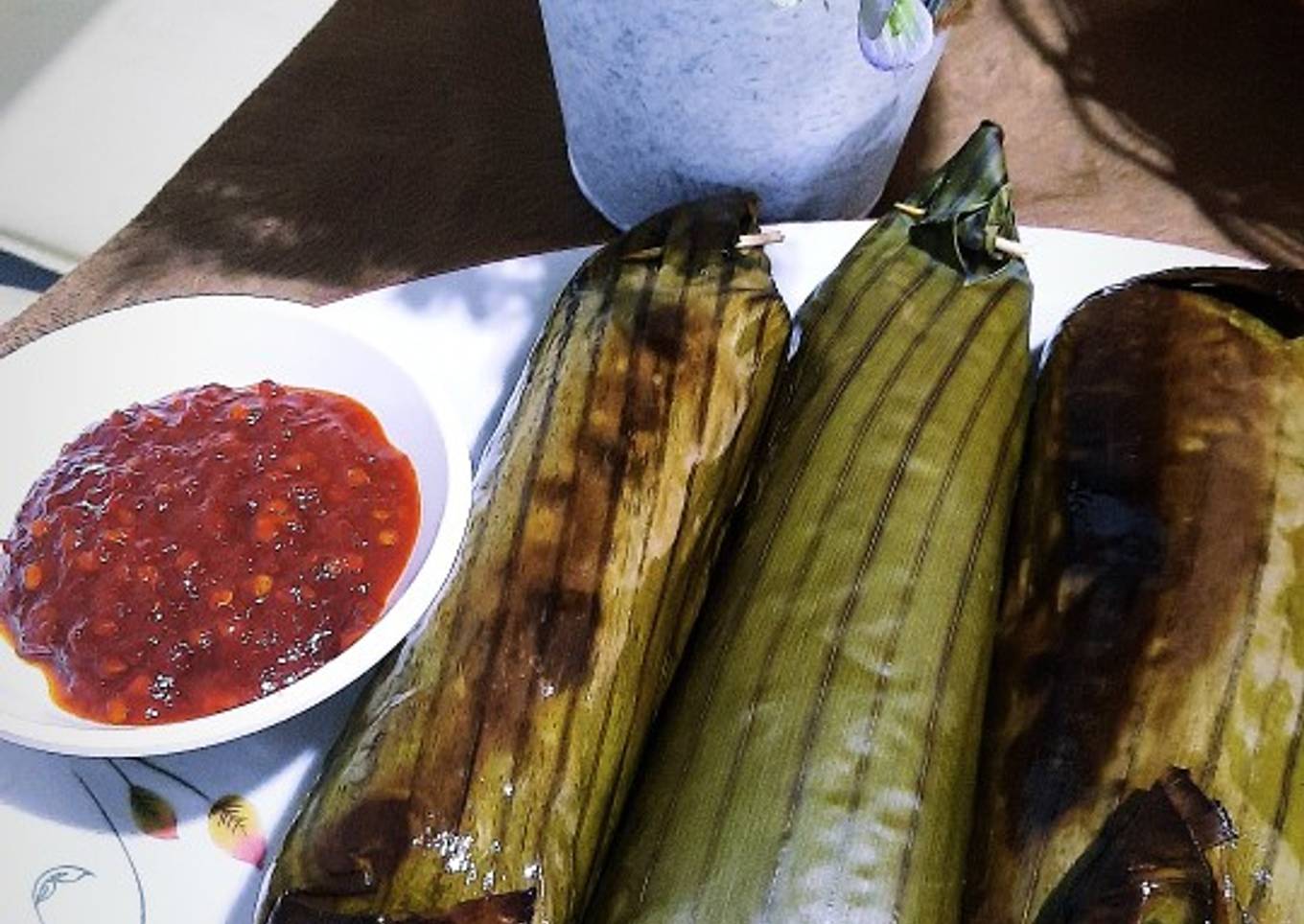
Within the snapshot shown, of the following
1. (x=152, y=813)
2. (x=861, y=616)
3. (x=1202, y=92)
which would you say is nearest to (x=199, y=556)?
(x=152, y=813)

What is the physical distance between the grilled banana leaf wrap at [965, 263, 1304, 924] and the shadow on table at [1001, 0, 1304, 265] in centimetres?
40

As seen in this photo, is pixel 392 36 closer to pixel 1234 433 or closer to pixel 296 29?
pixel 296 29

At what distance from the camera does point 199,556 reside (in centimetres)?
107

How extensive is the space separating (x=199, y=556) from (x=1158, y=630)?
661 mm

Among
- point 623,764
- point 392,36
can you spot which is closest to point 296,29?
point 392,36

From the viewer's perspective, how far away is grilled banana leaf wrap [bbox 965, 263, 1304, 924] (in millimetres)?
915

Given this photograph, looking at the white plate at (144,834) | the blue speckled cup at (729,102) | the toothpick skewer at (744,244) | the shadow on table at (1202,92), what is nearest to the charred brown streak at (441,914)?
the white plate at (144,834)

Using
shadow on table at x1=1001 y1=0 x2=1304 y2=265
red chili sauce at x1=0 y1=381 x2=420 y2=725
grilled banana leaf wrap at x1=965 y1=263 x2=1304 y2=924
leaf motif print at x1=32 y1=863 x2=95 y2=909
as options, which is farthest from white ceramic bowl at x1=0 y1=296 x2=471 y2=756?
shadow on table at x1=1001 y1=0 x2=1304 y2=265

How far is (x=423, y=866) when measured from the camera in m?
0.93

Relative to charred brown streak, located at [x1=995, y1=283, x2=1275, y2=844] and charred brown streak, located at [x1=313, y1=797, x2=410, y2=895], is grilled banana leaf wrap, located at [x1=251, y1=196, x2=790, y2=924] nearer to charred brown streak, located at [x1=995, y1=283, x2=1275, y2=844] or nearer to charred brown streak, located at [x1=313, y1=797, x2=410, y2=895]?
charred brown streak, located at [x1=313, y1=797, x2=410, y2=895]

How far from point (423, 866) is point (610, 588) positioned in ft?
0.78

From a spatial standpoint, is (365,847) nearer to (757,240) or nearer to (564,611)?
(564,611)

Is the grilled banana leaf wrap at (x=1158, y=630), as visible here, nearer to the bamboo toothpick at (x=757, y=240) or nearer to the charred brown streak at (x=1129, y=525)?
the charred brown streak at (x=1129, y=525)

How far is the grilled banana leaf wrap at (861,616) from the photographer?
3.12ft
